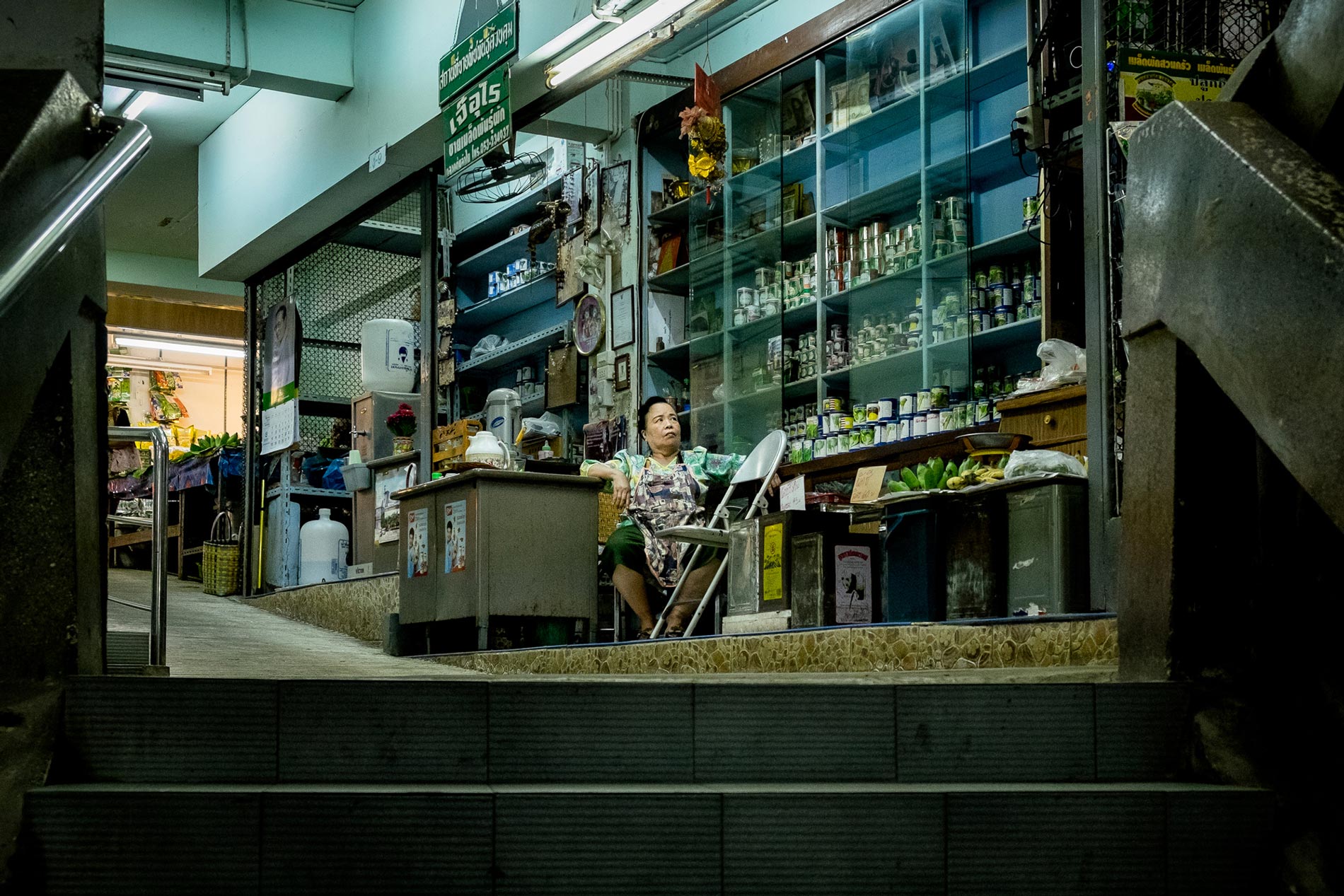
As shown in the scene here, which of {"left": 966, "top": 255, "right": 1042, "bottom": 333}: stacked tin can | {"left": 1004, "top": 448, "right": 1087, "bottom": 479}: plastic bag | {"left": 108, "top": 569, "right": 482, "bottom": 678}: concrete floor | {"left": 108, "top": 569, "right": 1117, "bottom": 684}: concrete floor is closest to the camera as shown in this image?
{"left": 108, "top": 569, "right": 1117, "bottom": 684}: concrete floor

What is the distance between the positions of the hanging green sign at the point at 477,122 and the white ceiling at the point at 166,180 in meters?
3.26

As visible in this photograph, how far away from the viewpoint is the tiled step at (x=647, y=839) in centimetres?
229

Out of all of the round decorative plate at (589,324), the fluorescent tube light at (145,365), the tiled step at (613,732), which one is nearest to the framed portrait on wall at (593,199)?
the round decorative plate at (589,324)

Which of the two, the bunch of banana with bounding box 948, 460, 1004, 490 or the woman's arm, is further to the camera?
the woman's arm

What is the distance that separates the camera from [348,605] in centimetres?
933

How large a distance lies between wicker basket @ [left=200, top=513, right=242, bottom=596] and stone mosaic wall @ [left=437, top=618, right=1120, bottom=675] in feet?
18.5

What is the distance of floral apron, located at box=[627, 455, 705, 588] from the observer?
7145mm

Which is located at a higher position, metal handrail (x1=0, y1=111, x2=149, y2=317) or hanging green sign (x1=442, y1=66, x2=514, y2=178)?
hanging green sign (x1=442, y1=66, x2=514, y2=178)

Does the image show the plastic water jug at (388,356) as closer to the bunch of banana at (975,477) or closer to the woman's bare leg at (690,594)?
the woman's bare leg at (690,594)

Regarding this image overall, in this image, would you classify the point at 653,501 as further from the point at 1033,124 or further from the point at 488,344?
the point at 488,344

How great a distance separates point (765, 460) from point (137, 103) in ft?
21.5

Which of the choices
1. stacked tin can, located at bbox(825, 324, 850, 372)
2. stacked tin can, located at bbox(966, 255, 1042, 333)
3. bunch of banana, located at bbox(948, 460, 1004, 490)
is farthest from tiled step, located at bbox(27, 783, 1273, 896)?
stacked tin can, located at bbox(825, 324, 850, 372)

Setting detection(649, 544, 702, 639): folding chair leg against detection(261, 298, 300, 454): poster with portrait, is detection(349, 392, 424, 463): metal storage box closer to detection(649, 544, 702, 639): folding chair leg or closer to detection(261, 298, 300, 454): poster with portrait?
detection(261, 298, 300, 454): poster with portrait

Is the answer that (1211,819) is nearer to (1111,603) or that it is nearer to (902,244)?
(1111,603)
